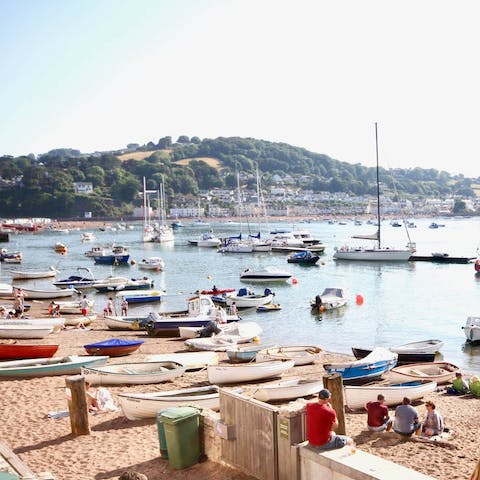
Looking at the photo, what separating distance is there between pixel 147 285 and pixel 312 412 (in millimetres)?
41805

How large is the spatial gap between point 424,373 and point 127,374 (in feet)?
30.8

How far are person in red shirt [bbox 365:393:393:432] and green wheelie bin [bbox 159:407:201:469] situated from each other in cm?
456

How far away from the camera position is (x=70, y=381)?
44.1 feet

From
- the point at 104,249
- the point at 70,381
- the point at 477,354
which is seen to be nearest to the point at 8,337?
the point at 70,381

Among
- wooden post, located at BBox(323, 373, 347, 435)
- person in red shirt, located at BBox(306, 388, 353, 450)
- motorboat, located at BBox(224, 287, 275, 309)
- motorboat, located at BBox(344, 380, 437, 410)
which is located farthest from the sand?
motorboat, located at BBox(224, 287, 275, 309)

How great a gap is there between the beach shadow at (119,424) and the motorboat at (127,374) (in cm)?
283

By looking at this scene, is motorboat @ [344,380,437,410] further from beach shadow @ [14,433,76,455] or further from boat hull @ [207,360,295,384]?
beach shadow @ [14,433,76,455]

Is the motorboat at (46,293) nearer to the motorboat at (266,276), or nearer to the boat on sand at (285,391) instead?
the motorboat at (266,276)

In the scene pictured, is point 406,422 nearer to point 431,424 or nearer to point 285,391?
point 431,424

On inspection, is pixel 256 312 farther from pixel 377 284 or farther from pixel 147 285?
pixel 377 284

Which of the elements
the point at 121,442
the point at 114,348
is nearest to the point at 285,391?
the point at 121,442

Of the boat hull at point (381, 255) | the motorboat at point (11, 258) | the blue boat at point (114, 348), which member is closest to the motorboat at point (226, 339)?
the blue boat at point (114, 348)

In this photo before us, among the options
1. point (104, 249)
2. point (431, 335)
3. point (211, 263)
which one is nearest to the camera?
point (431, 335)

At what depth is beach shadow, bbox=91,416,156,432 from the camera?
14.3 meters
